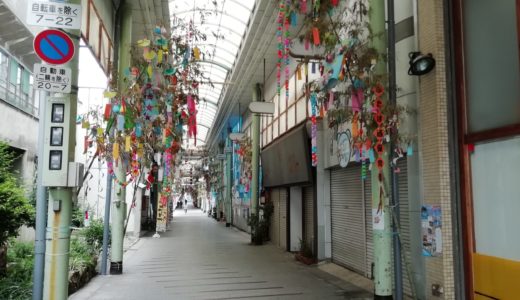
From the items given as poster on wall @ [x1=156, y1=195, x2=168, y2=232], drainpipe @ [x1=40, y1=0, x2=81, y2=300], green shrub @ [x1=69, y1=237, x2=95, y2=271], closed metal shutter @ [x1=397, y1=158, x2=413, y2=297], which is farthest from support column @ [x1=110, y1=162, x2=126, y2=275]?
poster on wall @ [x1=156, y1=195, x2=168, y2=232]

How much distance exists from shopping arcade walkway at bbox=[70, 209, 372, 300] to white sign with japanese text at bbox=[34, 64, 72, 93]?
178 inches

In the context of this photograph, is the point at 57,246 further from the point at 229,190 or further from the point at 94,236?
the point at 229,190

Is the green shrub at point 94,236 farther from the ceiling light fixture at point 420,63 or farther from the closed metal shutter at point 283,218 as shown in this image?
the ceiling light fixture at point 420,63

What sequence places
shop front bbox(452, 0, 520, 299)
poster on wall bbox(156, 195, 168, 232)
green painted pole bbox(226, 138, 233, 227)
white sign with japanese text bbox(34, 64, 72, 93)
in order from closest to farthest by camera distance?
white sign with japanese text bbox(34, 64, 72, 93)
shop front bbox(452, 0, 520, 299)
poster on wall bbox(156, 195, 168, 232)
green painted pole bbox(226, 138, 233, 227)

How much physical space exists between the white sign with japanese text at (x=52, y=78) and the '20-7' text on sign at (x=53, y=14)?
1.62 feet

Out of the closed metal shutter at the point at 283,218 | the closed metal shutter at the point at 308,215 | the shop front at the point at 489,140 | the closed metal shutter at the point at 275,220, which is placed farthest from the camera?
the closed metal shutter at the point at 275,220

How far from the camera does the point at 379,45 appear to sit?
6477 millimetres

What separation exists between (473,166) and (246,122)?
65.9 ft

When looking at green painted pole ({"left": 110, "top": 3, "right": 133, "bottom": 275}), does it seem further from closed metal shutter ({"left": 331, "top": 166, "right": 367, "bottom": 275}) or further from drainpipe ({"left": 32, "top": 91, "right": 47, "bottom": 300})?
closed metal shutter ({"left": 331, "top": 166, "right": 367, "bottom": 275})

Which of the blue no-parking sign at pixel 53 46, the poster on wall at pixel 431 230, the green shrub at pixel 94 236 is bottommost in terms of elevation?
the green shrub at pixel 94 236

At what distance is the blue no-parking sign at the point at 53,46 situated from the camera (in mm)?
4910

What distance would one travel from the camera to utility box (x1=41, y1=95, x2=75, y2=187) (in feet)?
16.6

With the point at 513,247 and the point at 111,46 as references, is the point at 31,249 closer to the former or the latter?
the point at 111,46

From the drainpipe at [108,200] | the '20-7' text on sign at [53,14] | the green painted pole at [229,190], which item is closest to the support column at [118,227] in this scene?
the drainpipe at [108,200]
